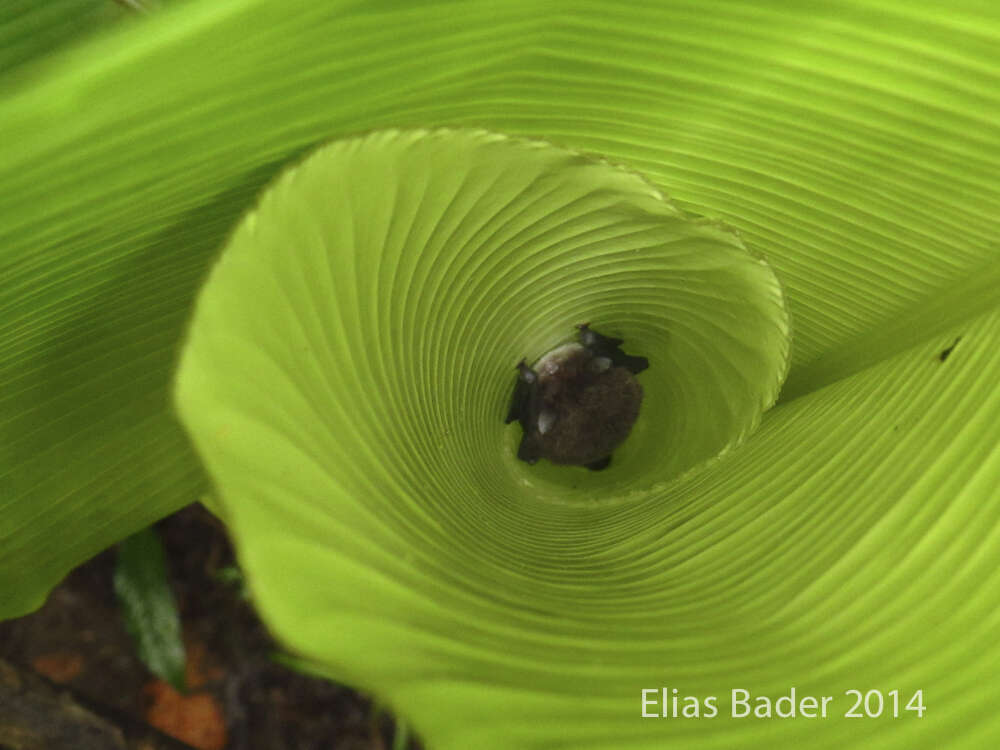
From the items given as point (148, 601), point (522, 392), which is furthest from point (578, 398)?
point (148, 601)

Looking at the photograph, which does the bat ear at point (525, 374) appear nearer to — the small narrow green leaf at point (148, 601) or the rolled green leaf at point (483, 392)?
the rolled green leaf at point (483, 392)

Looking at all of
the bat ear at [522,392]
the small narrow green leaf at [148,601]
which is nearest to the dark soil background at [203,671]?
the small narrow green leaf at [148,601]

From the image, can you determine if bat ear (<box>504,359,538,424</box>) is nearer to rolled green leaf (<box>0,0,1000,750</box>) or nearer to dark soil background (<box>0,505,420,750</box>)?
rolled green leaf (<box>0,0,1000,750</box>)

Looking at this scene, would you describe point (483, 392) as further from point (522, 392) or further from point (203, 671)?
point (203, 671)

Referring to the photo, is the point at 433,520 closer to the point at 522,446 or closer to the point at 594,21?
the point at 594,21

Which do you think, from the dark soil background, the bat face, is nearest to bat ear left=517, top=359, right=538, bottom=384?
the bat face

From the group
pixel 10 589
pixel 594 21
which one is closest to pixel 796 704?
pixel 594 21
